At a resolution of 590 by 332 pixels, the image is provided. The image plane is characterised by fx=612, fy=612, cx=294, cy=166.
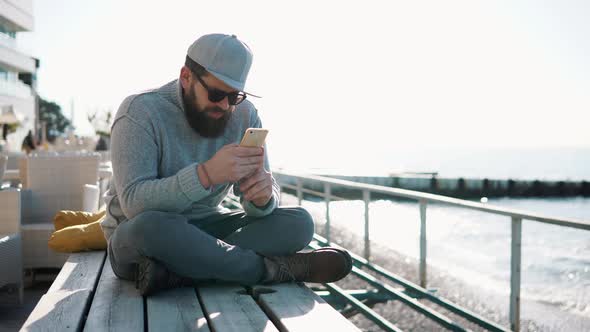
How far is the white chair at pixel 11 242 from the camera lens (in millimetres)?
3209

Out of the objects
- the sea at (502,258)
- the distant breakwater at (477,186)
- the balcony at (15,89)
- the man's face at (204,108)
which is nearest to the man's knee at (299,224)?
the man's face at (204,108)

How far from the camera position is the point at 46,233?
12.4ft

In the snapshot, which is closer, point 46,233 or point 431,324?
point 46,233

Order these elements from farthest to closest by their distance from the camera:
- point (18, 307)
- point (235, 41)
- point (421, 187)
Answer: point (421, 187), point (18, 307), point (235, 41)

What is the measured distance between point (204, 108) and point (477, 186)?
53.1 meters

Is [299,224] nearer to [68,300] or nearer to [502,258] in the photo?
[68,300]

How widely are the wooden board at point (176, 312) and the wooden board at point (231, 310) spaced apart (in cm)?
3

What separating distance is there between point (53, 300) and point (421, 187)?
162ft

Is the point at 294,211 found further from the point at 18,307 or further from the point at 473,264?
the point at 473,264

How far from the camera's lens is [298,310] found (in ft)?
5.49

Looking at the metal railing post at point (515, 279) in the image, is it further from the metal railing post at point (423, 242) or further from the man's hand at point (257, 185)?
the man's hand at point (257, 185)

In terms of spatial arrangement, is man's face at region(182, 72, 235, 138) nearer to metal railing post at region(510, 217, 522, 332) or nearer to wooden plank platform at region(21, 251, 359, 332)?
wooden plank platform at region(21, 251, 359, 332)

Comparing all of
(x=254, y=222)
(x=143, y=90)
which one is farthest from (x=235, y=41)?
(x=254, y=222)

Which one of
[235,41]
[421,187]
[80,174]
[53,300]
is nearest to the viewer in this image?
[53,300]
